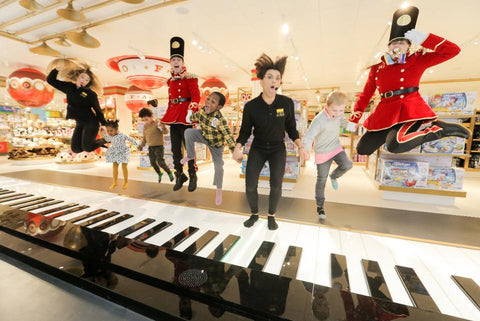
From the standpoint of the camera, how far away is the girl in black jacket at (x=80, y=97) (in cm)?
276

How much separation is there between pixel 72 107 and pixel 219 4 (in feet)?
10.4

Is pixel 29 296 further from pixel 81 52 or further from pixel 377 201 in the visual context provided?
pixel 81 52

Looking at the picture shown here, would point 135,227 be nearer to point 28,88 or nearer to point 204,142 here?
point 204,142

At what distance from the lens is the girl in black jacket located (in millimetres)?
2764

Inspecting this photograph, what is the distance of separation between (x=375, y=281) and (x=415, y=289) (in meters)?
0.26

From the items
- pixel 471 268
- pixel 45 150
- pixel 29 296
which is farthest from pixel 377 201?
pixel 45 150

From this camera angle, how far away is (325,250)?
2.14 m

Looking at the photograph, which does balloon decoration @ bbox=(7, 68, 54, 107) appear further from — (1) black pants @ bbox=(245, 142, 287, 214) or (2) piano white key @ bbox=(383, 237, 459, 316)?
(2) piano white key @ bbox=(383, 237, 459, 316)

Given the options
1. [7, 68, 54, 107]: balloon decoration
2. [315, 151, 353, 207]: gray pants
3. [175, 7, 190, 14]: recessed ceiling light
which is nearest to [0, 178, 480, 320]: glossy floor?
[315, 151, 353, 207]: gray pants

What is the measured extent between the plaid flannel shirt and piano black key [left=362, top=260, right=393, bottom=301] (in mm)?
1836

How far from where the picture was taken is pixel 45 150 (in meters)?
9.09

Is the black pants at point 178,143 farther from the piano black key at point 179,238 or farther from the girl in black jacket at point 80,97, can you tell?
the girl in black jacket at point 80,97

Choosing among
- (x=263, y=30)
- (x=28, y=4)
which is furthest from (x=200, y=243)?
(x=263, y=30)

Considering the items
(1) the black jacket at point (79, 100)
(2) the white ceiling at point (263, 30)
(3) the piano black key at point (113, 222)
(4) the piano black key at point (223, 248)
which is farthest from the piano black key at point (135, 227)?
(2) the white ceiling at point (263, 30)
